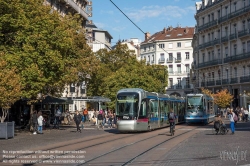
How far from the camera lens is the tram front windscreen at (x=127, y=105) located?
29.2m

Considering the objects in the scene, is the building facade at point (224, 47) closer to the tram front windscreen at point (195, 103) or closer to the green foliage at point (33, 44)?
the tram front windscreen at point (195, 103)

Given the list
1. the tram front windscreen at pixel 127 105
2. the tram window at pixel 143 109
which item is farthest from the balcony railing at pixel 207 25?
the tram front windscreen at pixel 127 105

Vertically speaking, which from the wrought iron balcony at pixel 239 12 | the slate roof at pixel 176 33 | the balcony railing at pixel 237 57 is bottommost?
the balcony railing at pixel 237 57

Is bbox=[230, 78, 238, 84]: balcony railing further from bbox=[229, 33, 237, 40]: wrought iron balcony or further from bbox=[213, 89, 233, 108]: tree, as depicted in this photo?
bbox=[229, 33, 237, 40]: wrought iron balcony

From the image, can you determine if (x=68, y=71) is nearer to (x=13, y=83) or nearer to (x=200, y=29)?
(x=13, y=83)

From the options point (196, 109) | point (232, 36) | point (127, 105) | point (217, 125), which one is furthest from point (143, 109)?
point (232, 36)

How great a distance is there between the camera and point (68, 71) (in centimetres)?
3397

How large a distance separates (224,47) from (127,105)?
43.4 metres

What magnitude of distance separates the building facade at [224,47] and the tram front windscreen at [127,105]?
3109 centimetres

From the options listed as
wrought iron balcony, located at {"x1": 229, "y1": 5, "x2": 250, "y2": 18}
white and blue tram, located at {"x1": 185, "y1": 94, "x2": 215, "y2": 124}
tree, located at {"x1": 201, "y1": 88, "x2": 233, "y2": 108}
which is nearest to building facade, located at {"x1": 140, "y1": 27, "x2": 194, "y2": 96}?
tree, located at {"x1": 201, "y1": 88, "x2": 233, "y2": 108}

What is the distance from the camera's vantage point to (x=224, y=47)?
69438 mm

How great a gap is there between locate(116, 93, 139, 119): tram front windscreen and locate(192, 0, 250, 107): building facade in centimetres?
3109

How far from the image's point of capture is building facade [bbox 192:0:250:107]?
6331cm

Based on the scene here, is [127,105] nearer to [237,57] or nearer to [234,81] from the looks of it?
[237,57]
